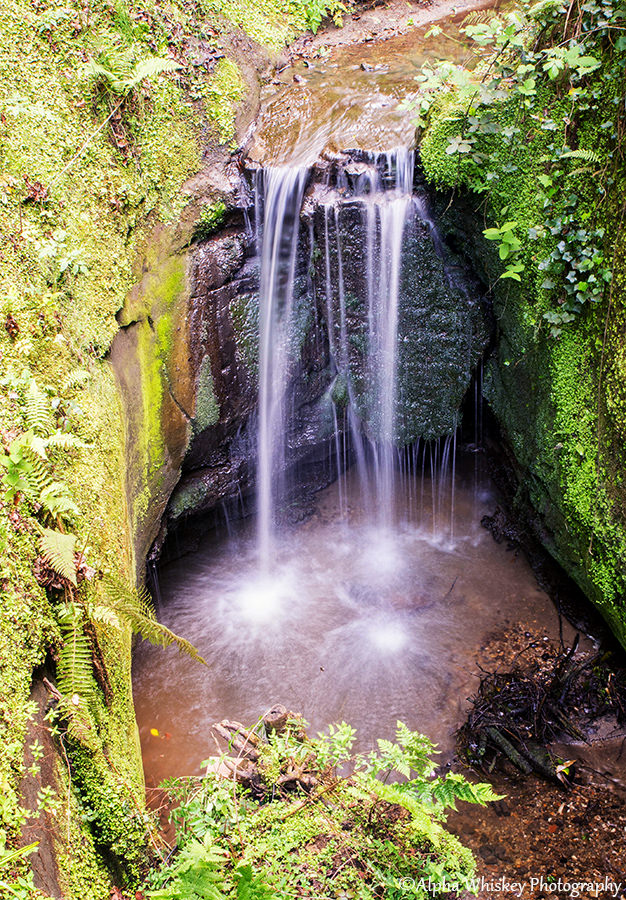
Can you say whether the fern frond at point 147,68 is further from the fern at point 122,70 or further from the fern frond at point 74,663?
the fern frond at point 74,663

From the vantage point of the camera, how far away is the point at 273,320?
627cm

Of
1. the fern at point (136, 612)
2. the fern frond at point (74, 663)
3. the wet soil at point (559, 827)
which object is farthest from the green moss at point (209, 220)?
the wet soil at point (559, 827)

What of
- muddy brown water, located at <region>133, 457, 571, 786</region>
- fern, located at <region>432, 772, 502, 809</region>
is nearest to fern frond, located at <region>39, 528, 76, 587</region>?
fern, located at <region>432, 772, 502, 809</region>

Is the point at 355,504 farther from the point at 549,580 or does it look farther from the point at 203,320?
the point at 203,320

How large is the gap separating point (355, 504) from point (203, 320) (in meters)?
2.94

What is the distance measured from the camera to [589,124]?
14.8ft

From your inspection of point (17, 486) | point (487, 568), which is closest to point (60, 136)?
point (17, 486)

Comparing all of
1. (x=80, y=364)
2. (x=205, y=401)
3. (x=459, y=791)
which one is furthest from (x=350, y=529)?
(x=459, y=791)

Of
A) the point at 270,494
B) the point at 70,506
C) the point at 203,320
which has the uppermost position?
the point at 203,320

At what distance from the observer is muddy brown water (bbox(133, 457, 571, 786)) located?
5.06 meters

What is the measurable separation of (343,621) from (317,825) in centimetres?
294

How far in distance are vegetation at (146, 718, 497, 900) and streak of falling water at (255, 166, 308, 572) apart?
3571 mm

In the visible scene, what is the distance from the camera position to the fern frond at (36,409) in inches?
132

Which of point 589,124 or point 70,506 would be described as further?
point 589,124
